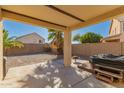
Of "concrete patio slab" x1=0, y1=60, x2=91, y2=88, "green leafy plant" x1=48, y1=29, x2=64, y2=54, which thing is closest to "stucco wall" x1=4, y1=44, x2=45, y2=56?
"green leafy plant" x1=48, y1=29, x2=64, y2=54


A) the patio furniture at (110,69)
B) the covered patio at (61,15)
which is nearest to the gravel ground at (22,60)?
the covered patio at (61,15)

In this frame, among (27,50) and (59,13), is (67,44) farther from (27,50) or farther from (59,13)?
(27,50)

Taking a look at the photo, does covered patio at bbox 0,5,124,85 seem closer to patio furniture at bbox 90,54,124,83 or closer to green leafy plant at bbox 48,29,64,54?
patio furniture at bbox 90,54,124,83

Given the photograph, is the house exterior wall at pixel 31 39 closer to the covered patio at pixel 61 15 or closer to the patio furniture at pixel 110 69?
the covered patio at pixel 61 15

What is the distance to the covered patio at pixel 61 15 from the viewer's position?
380cm

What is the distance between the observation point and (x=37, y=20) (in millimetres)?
5465

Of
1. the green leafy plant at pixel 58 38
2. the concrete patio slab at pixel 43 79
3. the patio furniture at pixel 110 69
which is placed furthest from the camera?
the green leafy plant at pixel 58 38

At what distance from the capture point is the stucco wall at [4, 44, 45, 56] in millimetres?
14920

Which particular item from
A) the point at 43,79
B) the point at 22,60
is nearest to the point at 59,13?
the point at 43,79

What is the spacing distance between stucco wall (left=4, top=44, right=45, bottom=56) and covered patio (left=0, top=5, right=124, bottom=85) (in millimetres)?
9905

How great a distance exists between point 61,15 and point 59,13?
0.29 m
